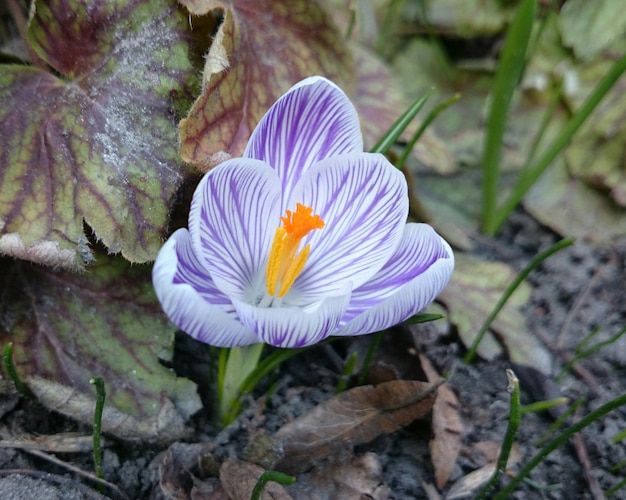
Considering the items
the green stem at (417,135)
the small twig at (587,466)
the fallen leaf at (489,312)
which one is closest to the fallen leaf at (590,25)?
the fallen leaf at (489,312)

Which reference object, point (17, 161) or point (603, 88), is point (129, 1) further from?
point (603, 88)

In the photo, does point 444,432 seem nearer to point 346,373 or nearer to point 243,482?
point 346,373

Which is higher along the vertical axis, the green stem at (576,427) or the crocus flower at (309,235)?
the crocus flower at (309,235)

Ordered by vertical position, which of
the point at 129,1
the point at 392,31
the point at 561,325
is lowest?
the point at 561,325

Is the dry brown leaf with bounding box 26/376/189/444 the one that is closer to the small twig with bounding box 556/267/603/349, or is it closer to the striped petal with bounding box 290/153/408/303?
the striped petal with bounding box 290/153/408/303

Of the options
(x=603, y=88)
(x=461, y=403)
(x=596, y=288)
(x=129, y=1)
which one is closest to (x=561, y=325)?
(x=596, y=288)

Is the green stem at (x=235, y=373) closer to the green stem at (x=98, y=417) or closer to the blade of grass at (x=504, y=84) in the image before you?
the green stem at (x=98, y=417)
